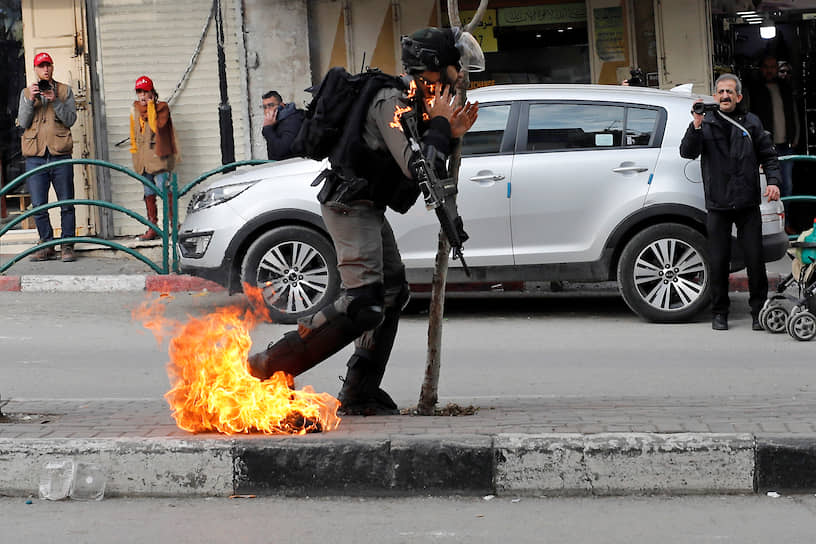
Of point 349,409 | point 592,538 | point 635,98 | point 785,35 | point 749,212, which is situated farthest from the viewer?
point 785,35

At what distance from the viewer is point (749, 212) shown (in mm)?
9500

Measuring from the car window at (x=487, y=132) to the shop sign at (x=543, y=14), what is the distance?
5.85 meters

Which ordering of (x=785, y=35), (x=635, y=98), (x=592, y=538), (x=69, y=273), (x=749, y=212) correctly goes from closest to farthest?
(x=592, y=538)
(x=749, y=212)
(x=635, y=98)
(x=69, y=273)
(x=785, y=35)

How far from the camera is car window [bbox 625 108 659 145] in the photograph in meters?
9.98

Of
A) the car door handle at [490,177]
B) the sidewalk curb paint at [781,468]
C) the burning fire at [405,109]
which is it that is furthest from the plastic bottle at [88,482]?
the car door handle at [490,177]

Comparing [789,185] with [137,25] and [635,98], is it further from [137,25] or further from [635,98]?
[137,25]

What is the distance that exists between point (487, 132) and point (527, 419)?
187 inches

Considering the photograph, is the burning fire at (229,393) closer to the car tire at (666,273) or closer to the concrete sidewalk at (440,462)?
the concrete sidewalk at (440,462)

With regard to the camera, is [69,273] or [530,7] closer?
[69,273]

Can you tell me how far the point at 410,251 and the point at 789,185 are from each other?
6.00 m

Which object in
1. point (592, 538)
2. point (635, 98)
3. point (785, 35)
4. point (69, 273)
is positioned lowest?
point (592, 538)

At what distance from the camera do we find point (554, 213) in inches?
390

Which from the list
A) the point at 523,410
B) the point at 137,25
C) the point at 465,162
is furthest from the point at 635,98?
the point at 137,25

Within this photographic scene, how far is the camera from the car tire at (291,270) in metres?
10.0
